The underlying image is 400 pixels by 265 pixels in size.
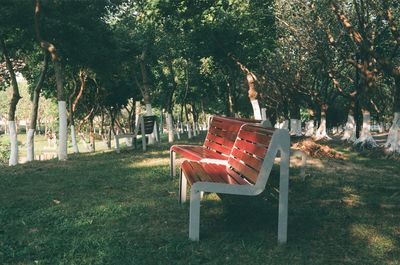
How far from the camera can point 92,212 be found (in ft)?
21.0

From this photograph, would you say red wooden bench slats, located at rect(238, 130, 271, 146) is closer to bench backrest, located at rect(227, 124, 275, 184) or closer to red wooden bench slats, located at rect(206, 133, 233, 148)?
bench backrest, located at rect(227, 124, 275, 184)

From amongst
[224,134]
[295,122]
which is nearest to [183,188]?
[224,134]

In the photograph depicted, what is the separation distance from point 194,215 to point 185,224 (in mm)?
819

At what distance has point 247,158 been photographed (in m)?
5.63

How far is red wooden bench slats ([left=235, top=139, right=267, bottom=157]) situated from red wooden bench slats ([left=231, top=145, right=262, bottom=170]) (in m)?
0.06

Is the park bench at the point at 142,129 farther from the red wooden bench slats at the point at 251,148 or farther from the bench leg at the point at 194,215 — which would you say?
the bench leg at the point at 194,215

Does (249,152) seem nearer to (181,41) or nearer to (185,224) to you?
(185,224)

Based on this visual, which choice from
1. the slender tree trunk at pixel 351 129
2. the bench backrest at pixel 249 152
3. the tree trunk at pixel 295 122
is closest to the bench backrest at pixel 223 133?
the bench backrest at pixel 249 152

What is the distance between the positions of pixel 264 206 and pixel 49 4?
12.5 meters

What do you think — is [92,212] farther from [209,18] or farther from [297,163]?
[209,18]

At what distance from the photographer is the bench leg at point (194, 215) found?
15.9ft

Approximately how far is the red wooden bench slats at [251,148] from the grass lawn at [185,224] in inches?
35.8

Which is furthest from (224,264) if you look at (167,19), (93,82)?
(93,82)

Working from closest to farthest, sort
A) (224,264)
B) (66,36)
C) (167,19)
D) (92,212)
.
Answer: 1. (224,264)
2. (92,212)
3. (66,36)
4. (167,19)
